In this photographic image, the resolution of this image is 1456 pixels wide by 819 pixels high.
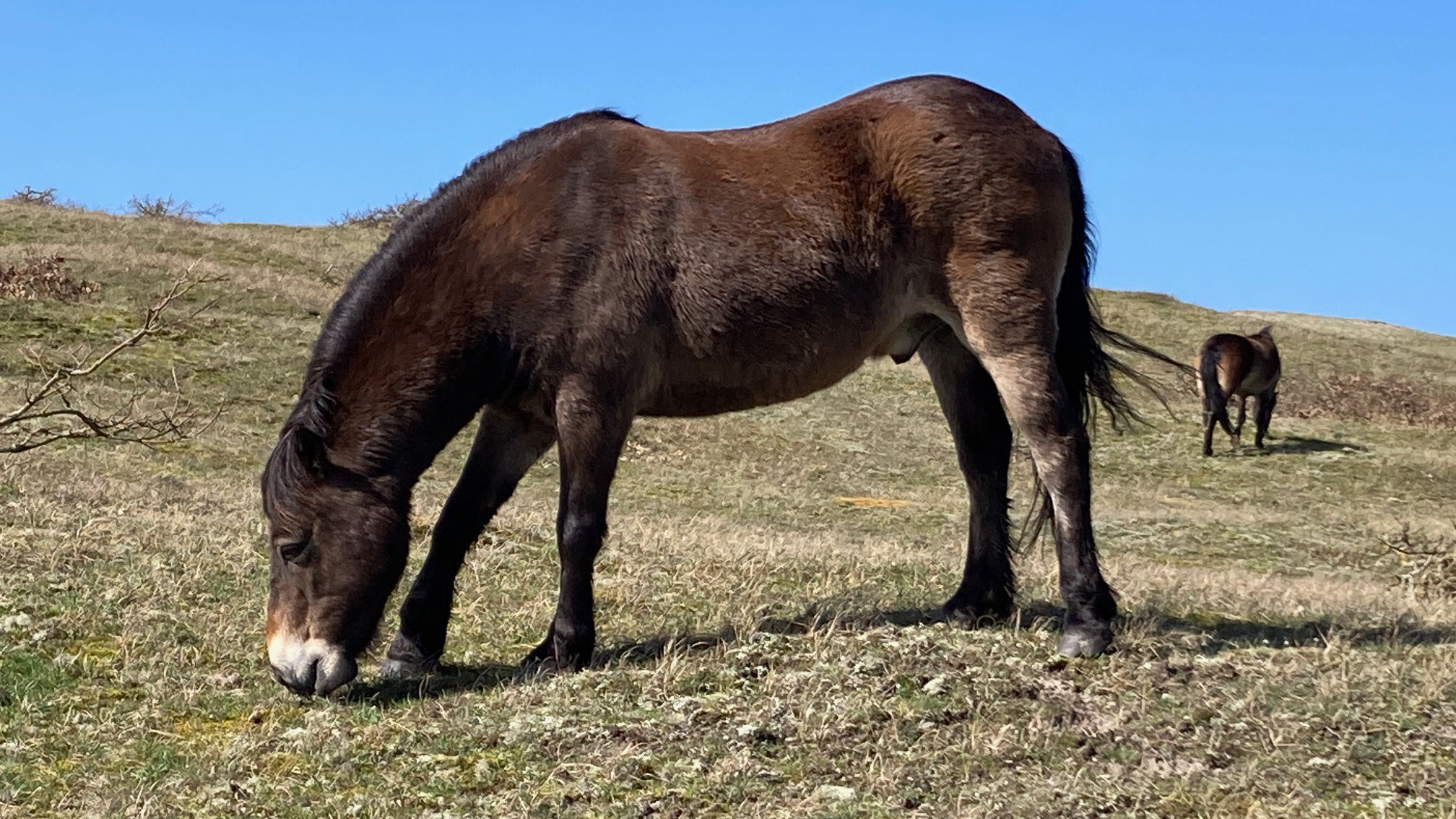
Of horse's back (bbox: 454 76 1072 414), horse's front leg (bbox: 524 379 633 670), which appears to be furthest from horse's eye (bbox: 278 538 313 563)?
horse's back (bbox: 454 76 1072 414)

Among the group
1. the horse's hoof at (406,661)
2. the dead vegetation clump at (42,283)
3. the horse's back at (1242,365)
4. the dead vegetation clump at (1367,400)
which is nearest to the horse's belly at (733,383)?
the horse's hoof at (406,661)

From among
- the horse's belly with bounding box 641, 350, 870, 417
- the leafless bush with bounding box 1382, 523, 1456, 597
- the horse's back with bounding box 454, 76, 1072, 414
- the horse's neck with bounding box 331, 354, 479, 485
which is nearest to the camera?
the horse's neck with bounding box 331, 354, 479, 485

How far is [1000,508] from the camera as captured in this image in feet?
23.1

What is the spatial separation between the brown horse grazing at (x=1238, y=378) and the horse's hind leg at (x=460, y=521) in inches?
808

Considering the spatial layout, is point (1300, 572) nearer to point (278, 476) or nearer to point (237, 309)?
point (278, 476)

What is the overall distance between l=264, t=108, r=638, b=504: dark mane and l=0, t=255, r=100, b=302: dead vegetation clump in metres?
19.0

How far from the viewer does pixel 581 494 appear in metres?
5.97

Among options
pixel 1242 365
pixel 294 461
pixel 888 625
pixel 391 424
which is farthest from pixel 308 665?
pixel 1242 365

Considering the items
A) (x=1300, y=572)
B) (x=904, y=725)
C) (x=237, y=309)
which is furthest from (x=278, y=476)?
(x=237, y=309)

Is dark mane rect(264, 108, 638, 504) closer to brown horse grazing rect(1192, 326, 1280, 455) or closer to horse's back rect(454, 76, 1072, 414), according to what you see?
horse's back rect(454, 76, 1072, 414)

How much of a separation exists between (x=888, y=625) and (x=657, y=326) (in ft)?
5.69

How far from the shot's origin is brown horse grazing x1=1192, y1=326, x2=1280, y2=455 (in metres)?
25.0

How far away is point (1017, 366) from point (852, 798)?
255cm

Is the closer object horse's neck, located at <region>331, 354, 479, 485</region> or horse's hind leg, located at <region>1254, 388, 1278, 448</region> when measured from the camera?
horse's neck, located at <region>331, 354, 479, 485</region>
